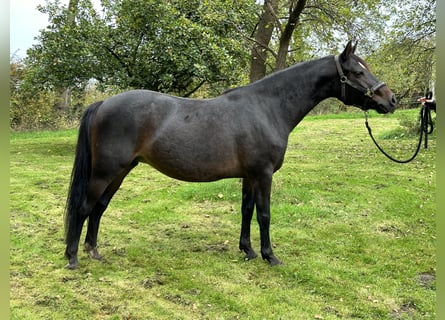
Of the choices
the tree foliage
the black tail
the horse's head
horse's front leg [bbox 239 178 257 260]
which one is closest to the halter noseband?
the horse's head

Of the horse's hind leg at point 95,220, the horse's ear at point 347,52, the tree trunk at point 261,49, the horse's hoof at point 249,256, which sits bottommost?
the horse's hoof at point 249,256

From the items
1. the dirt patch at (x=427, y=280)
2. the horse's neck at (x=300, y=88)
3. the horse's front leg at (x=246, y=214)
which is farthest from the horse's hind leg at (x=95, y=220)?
the dirt patch at (x=427, y=280)

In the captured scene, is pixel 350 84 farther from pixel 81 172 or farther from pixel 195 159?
pixel 81 172

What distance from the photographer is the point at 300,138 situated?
12289 mm

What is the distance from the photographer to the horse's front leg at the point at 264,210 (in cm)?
389

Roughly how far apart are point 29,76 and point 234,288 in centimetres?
919

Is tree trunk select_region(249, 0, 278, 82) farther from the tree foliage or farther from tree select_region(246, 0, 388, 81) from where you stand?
the tree foliage

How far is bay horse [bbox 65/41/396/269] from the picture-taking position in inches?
150

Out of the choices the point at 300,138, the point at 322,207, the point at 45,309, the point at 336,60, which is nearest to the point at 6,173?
the point at 45,309

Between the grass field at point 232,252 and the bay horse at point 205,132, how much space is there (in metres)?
0.48

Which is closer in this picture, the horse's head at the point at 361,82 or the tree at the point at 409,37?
the horse's head at the point at 361,82

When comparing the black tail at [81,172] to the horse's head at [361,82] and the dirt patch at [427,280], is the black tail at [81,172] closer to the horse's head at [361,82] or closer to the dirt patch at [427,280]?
the horse's head at [361,82]

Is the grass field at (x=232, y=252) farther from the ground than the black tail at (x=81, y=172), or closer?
closer

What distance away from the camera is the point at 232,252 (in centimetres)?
430
